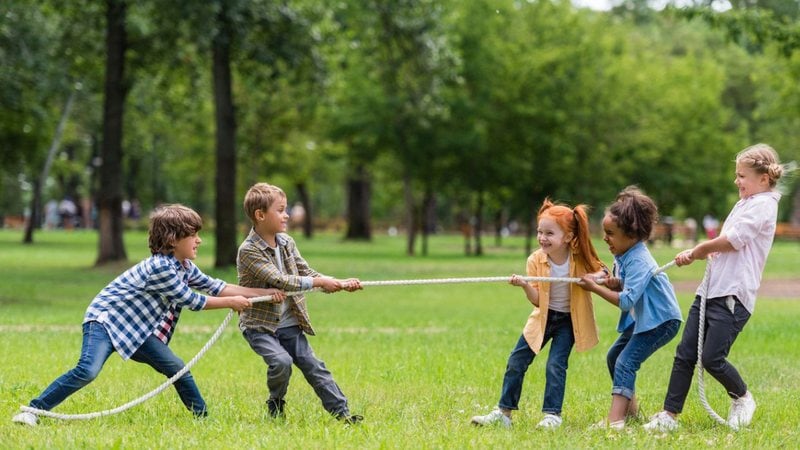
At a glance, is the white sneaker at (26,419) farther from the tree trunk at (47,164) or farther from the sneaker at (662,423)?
the tree trunk at (47,164)

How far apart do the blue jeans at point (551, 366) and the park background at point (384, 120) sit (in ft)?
1.63

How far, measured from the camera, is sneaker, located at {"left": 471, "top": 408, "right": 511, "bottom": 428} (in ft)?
25.7

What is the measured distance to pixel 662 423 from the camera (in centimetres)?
772

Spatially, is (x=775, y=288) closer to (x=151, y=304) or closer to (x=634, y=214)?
(x=634, y=214)

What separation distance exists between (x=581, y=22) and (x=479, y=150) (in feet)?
22.6

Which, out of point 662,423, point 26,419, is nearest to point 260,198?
point 26,419

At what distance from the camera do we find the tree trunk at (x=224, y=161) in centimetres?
2770

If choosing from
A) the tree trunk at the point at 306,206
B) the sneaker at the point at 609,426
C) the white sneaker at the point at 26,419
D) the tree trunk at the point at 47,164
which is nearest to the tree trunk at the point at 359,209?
the tree trunk at the point at 306,206

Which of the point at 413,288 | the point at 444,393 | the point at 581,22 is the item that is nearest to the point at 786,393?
the point at 444,393

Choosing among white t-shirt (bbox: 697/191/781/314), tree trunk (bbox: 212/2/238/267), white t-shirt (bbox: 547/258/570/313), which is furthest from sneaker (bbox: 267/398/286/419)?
tree trunk (bbox: 212/2/238/267)

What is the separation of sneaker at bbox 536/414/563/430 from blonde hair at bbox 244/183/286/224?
223 centimetres

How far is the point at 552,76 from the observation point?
133ft

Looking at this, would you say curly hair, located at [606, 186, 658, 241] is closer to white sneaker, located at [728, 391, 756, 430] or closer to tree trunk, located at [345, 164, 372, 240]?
white sneaker, located at [728, 391, 756, 430]

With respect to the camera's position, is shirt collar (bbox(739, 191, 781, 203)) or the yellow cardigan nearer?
shirt collar (bbox(739, 191, 781, 203))
